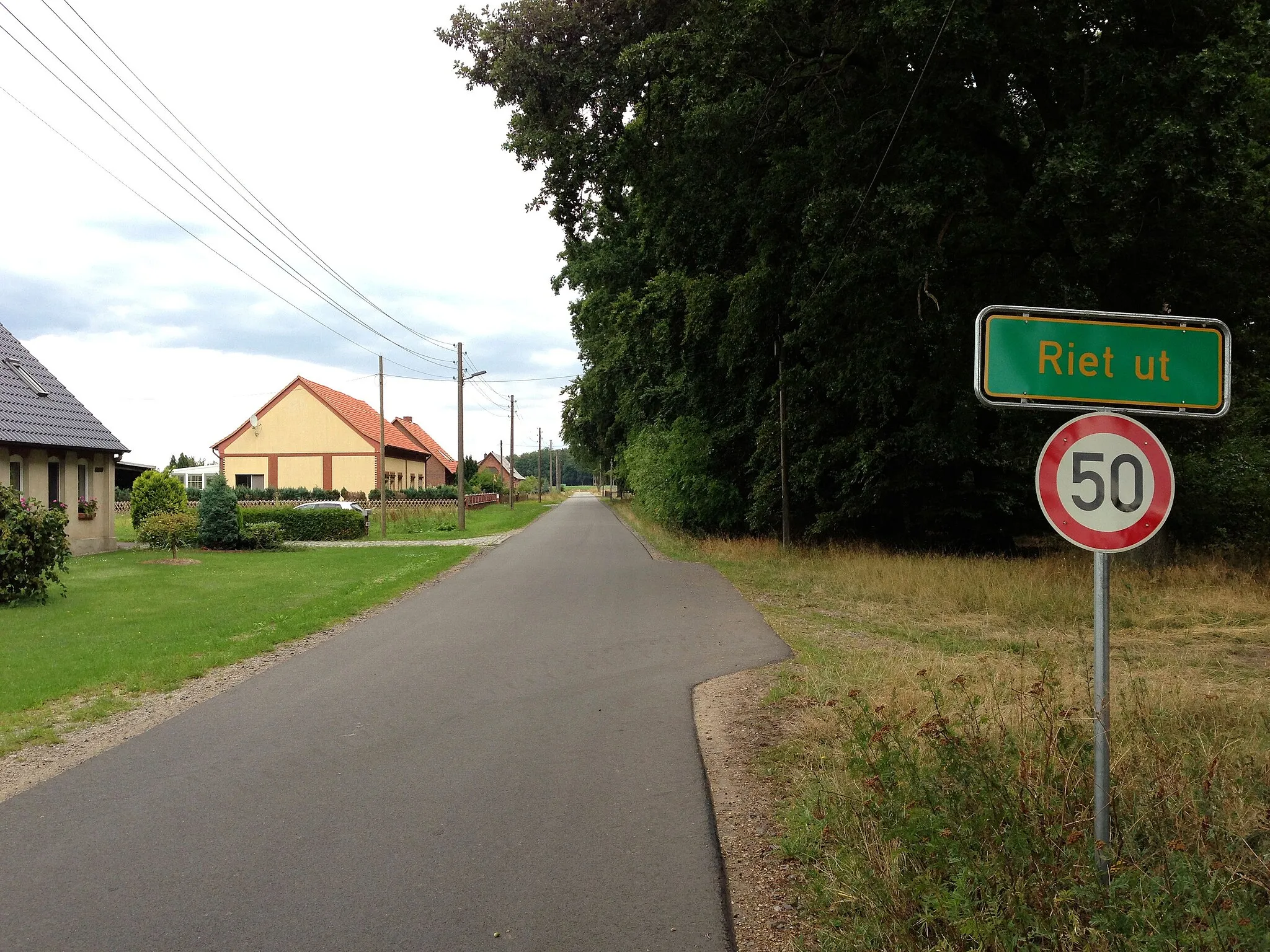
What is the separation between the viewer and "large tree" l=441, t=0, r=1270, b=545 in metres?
12.4

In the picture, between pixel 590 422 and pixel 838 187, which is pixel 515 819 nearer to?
pixel 838 187

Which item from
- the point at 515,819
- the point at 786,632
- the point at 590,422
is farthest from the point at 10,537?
the point at 590,422

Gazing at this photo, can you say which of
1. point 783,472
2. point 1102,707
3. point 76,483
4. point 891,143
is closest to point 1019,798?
point 1102,707

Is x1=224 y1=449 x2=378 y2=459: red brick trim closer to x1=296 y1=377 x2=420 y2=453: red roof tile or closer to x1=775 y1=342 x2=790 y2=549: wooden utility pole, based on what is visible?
x1=296 y1=377 x2=420 y2=453: red roof tile

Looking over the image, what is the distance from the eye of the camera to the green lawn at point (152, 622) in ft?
25.9

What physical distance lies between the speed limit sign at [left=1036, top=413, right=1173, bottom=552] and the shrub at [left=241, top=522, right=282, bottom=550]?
26.4 metres

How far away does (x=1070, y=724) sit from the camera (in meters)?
5.00

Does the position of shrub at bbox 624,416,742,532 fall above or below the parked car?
above

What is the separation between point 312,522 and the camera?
108 feet

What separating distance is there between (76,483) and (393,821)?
24754mm

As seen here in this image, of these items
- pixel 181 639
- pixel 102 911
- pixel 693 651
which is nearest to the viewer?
pixel 102 911

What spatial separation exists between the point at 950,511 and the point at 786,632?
36.2 feet

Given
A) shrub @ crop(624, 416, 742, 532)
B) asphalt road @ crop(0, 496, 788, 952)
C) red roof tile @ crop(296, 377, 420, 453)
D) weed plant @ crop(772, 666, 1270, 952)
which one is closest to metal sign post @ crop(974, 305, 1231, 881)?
weed plant @ crop(772, 666, 1270, 952)

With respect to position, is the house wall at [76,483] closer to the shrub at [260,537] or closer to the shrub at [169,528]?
the shrub at [169,528]
